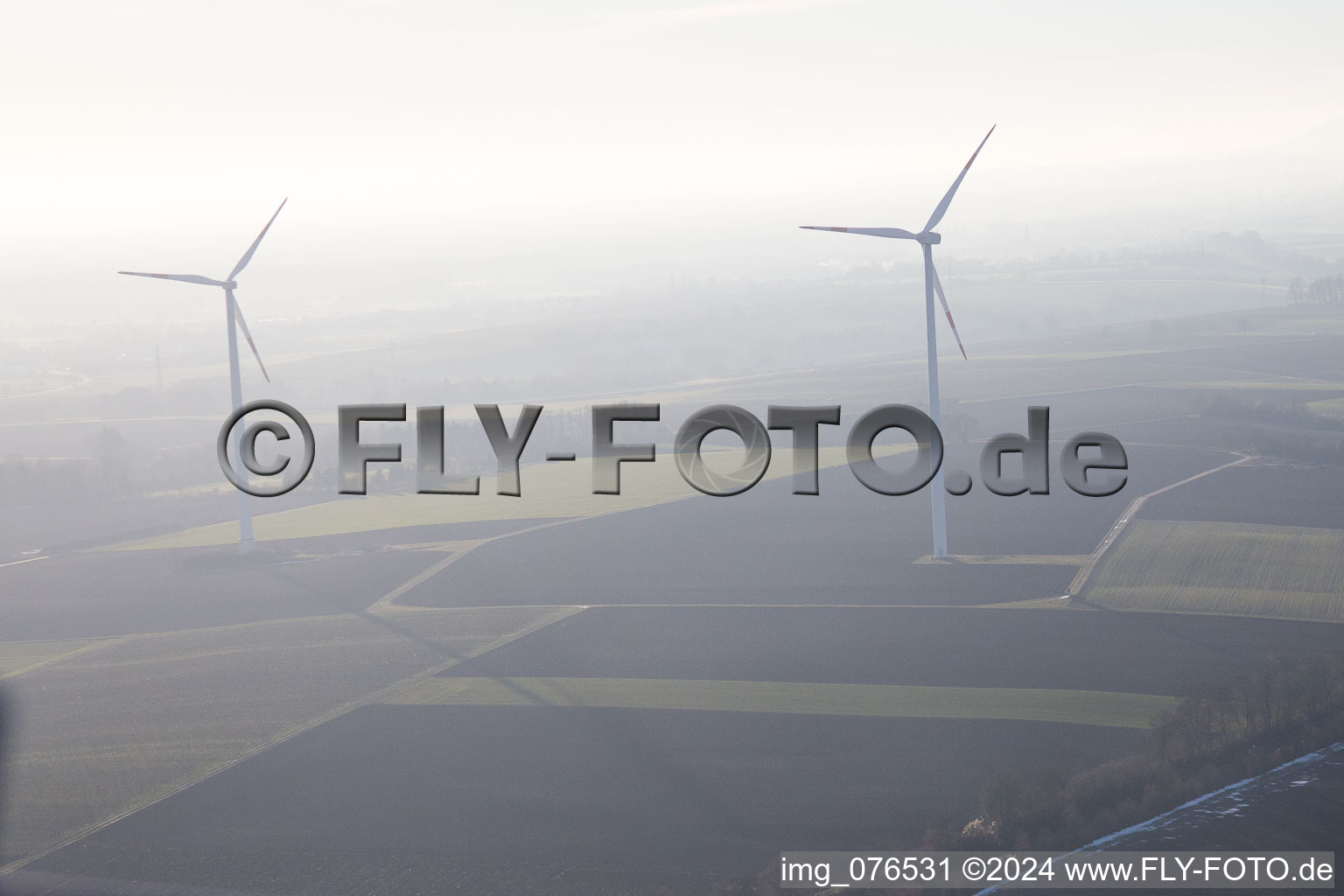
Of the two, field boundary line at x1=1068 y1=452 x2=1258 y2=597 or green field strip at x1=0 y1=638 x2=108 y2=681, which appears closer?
green field strip at x1=0 y1=638 x2=108 y2=681

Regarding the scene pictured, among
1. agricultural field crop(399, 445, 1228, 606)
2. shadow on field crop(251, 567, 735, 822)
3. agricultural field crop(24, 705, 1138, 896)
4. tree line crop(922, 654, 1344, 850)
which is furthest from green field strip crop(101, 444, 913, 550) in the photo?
tree line crop(922, 654, 1344, 850)

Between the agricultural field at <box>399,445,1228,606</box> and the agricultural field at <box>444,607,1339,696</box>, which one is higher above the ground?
the agricultural field at <box>399,445,1228,606</box>

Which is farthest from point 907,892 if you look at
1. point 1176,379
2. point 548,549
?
point 1176,379

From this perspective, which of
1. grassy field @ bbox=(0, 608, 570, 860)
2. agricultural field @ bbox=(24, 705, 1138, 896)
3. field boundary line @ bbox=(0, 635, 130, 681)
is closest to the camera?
agricultural field @ bbox=(24, 705, 1138, 896)

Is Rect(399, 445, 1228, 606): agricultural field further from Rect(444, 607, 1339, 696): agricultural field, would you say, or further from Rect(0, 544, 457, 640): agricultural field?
Rect(0, 544, 457, 640): agricultural field

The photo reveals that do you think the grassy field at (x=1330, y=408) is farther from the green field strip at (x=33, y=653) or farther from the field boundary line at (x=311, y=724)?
Result: the green field strip at (x=33, y=653)

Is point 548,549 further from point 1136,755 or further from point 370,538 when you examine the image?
point 1136,755

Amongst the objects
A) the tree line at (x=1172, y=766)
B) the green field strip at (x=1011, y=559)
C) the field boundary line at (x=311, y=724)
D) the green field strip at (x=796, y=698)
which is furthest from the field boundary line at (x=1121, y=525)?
the field boundary line at (x=311, y=724)

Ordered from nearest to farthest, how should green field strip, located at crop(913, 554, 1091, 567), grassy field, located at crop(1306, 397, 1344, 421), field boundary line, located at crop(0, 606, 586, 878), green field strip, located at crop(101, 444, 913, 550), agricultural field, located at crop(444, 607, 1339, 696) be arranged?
field boundary line, located at crop(0, 606, 586, 878)
agricultural field, located at crop(444, 607, 1339, 696)
green field strip, located at crop(913, 554, 1091, 567)
green field strip, located at crop(101, 444, 913, 550)
grassy field, located at crop(1306, 397, 1344, 421)
